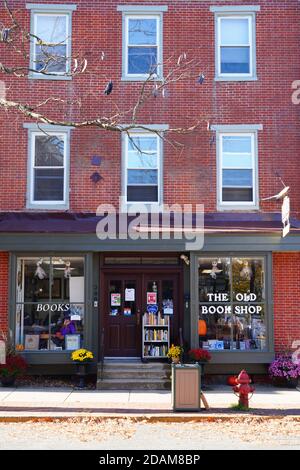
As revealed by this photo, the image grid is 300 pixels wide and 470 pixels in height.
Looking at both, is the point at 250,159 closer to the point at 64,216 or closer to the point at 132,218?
the point at 132,218

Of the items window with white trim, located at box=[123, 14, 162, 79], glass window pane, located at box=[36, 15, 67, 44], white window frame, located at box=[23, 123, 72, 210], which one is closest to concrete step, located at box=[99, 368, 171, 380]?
white window frame, located at box=[23, 123, 72, 210]

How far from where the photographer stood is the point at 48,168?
15.1 meters

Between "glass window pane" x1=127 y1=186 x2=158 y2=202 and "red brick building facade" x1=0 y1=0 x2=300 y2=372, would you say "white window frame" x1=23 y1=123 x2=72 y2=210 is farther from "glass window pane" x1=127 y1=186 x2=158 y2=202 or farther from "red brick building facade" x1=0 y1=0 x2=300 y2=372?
"glass window pane" x1=127 y1=186 x2=158 y2=202

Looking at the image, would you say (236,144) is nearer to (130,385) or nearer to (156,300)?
(156,300)

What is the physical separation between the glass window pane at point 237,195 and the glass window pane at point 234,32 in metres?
4.05

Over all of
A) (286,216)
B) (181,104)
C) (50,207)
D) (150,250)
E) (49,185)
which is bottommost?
(150,250)

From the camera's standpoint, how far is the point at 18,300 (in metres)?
14.5

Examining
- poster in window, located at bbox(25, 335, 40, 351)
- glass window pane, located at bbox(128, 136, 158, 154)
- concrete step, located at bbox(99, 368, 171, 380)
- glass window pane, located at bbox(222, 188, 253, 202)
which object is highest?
glass window pane, located at bbox(128, 136, 158, 154)

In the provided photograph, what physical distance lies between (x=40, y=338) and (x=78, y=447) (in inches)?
248

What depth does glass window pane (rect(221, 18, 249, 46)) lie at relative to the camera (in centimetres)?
1566

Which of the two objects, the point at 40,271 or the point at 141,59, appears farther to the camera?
the point at 141,59

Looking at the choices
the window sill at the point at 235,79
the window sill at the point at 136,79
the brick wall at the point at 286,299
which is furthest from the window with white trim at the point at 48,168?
the brick wall at the point at 286,299

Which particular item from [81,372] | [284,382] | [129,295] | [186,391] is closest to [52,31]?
[129,295]

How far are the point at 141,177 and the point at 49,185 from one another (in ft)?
7.99
